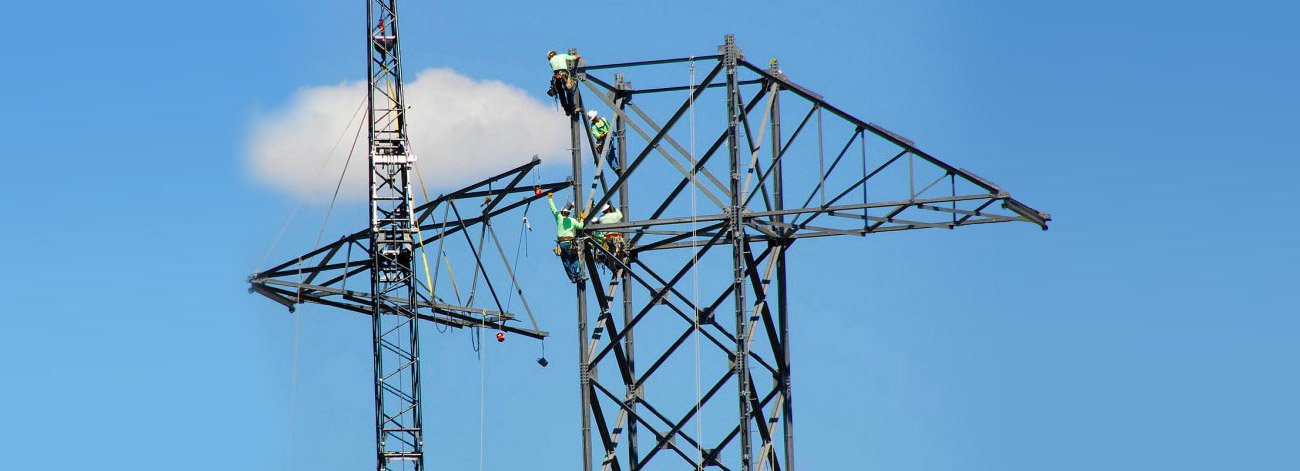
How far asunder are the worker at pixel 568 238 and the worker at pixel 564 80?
280 cm

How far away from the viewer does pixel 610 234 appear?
80250 mm

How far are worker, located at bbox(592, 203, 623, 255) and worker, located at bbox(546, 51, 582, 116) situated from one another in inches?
109

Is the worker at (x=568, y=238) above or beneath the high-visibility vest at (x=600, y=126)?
beneath

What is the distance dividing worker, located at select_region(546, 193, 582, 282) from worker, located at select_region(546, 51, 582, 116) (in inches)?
110

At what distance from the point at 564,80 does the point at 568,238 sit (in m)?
4.19

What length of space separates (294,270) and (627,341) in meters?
10.7

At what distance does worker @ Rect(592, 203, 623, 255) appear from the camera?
79938mm

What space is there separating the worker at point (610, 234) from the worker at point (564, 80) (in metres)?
2.76

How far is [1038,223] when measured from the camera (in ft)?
255

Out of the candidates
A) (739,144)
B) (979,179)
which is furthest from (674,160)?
(979,179)

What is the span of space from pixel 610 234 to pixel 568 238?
47.3 inches

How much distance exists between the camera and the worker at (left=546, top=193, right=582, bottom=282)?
7969cm

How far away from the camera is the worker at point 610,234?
79.9 metres

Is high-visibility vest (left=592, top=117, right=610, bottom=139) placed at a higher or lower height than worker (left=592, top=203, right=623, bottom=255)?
higher
